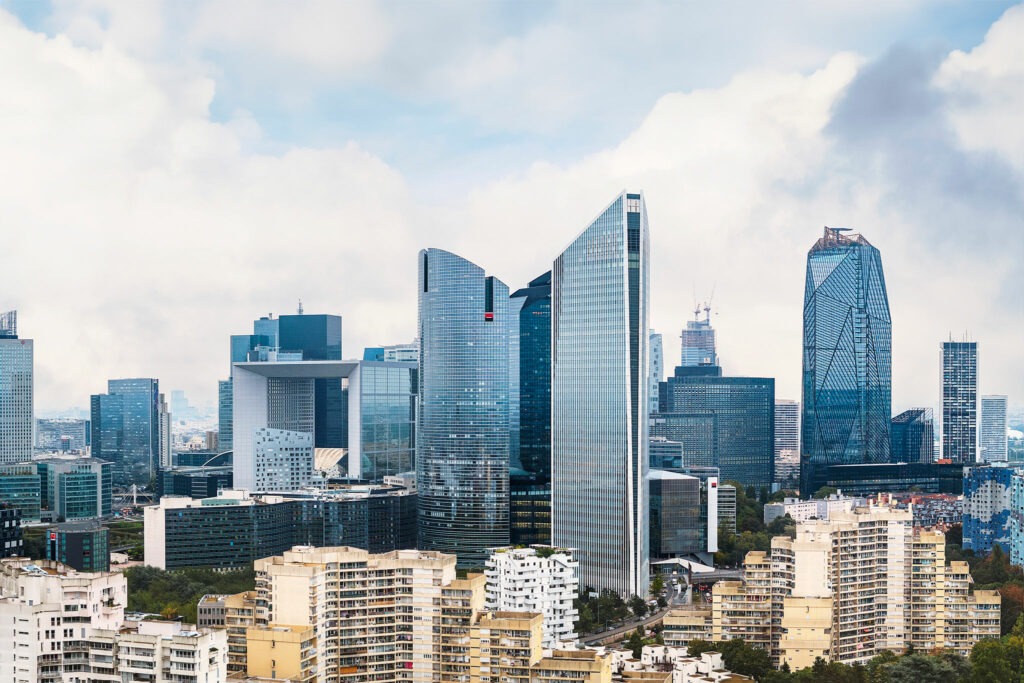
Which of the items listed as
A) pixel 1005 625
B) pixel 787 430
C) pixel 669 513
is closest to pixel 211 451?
pixel 787 430

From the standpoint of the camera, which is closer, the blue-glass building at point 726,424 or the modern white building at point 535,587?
the modern white building at point 535,587

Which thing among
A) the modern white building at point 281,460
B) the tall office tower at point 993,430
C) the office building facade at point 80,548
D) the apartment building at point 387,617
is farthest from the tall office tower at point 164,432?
the apartment building at point 387,617

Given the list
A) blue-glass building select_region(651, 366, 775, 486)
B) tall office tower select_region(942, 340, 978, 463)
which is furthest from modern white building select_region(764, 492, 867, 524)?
blue-glass building select_region(651, 366, 775, 486)

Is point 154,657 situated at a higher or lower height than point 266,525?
higher

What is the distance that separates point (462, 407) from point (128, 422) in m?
23.7

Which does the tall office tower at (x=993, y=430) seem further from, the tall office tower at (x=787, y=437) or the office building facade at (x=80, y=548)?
the office building facade at (x=80, y=548)

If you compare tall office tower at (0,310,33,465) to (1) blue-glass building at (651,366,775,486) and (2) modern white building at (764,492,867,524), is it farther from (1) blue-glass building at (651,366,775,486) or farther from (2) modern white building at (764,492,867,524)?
(2) modern white building at (764,492,867,524)

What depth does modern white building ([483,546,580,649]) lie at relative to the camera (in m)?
16.2

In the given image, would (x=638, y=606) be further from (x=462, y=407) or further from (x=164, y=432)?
(x=164, y=432)

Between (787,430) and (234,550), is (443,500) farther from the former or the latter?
(787,430)

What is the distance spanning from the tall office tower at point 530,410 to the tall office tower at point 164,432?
72.3ft

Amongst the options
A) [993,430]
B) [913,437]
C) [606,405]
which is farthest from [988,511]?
[913,437]

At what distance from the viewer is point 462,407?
26.0 m

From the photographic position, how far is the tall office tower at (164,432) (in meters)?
46.1
